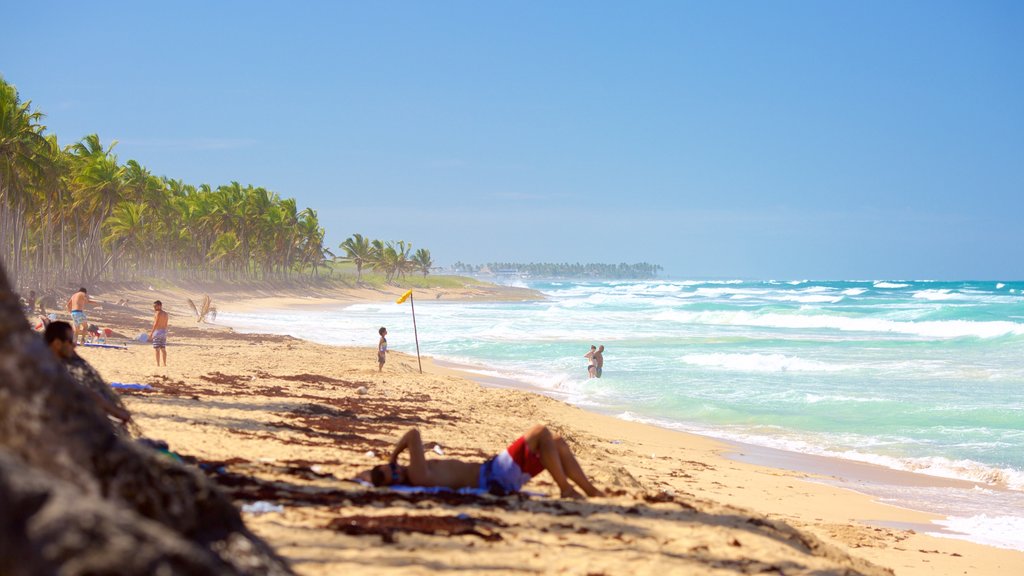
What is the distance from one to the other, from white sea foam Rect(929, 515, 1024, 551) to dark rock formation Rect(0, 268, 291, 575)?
850cm

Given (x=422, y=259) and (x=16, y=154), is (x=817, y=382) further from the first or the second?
(x=422, y=259)

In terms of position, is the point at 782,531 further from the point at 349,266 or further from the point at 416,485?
the point at 349,266

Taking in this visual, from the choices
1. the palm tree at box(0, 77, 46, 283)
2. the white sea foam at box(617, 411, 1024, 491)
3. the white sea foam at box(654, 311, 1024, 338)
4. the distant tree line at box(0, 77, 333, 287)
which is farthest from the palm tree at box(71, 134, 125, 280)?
the white sea foam at box(617, 411, 1024, 491)

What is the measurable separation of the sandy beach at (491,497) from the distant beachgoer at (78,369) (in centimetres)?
84

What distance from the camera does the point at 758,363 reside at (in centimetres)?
2767

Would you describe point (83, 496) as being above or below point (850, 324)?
above

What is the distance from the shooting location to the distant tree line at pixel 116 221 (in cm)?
4025

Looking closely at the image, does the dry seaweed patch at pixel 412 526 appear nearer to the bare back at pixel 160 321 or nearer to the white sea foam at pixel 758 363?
the bare back at pixel 160 321

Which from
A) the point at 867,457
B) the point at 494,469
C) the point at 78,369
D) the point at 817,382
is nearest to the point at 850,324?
the point at 817,382

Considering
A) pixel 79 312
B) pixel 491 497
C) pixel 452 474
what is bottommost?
pixel 491 497

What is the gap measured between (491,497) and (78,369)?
355 centimetres

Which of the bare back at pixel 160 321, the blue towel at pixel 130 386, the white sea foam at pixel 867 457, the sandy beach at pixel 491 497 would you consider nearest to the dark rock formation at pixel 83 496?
the sandy beach at pixel 491 497

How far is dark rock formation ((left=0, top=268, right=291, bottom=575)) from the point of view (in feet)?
7.25

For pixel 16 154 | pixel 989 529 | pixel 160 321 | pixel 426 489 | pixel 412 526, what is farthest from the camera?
pixel 16 154
